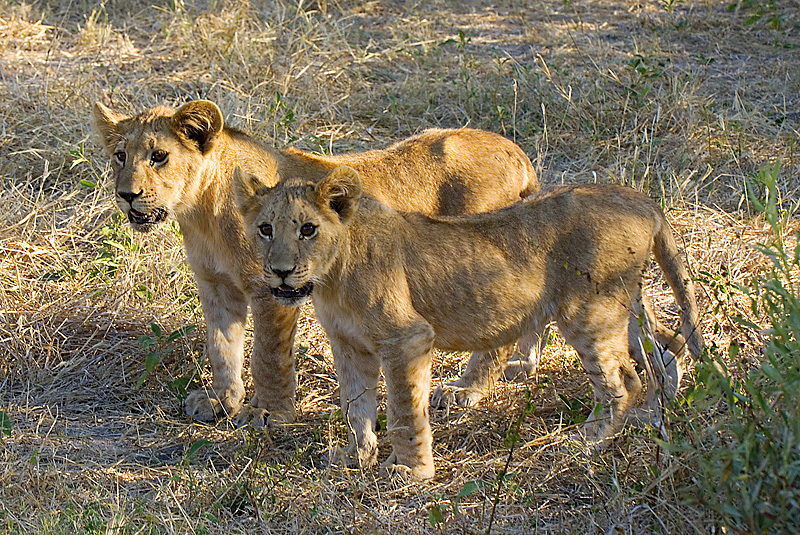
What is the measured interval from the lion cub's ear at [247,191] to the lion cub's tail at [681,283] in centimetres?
181

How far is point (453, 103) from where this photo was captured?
7.95m

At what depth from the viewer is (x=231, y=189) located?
4883 mm

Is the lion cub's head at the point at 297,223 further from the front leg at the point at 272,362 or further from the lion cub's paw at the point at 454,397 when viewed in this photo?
the lion cub's paw at the point at 454,397

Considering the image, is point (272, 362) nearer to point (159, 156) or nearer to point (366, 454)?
point (366, 454)

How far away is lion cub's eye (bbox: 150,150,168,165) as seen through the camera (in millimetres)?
4730

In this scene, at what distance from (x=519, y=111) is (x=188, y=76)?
2.66 m

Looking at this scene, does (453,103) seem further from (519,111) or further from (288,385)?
(288,385)

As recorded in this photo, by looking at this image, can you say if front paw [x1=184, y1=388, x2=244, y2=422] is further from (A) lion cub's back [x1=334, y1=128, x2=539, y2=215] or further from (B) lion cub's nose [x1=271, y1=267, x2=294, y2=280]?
(B) lion cub's nose [x1=271, y1=267, x2=294, y2=280]

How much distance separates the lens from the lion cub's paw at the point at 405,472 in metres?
4.36

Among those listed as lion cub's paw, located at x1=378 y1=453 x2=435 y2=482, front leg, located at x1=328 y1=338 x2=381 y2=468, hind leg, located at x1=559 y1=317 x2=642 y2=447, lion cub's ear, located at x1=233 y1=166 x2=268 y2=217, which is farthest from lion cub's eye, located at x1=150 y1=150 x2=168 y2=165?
hind leg, located at x1=559 y1=317 x2=642 y2=447

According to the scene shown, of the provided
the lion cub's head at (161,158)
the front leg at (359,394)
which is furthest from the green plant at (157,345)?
the front leg at (359,394)

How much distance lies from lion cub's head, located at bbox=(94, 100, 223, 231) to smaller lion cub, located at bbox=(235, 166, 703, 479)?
62 centimetres

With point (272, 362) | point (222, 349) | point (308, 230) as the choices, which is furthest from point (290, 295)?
point (222, 349)

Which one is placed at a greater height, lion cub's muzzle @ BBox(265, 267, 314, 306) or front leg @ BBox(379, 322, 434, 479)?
lion cub's muzzle @ BBox(265, 267, 314, 306)
